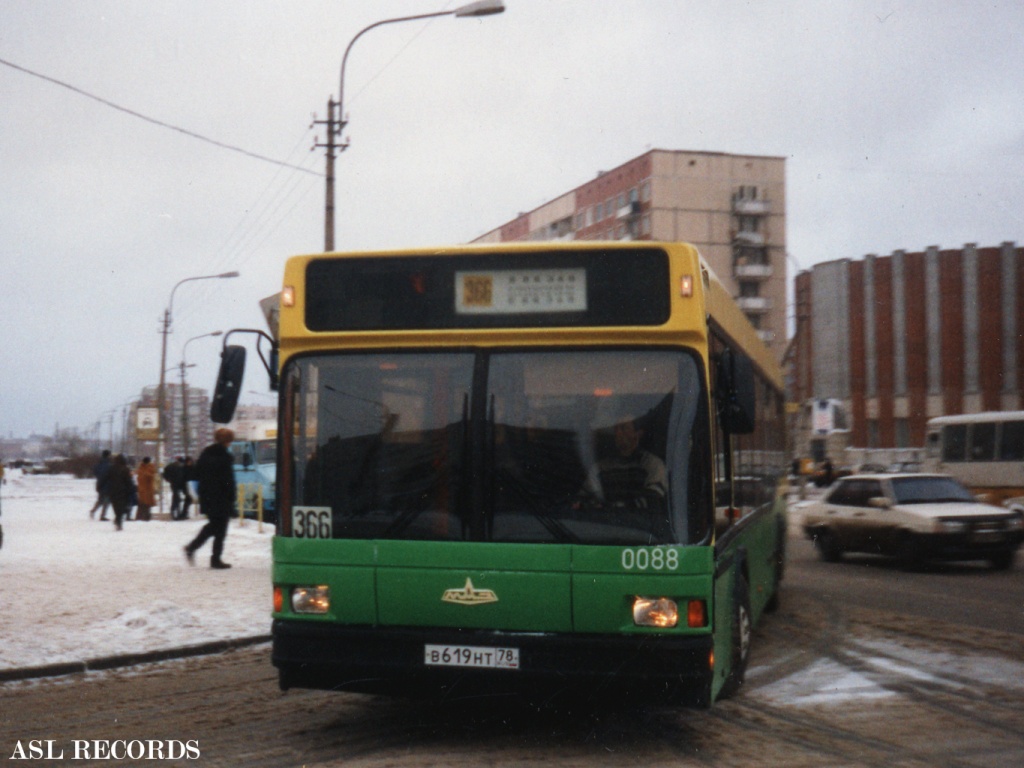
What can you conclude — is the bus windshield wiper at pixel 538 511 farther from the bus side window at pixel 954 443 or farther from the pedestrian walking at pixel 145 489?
the pedestrian walking at pixel 145 489

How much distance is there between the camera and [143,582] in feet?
49.6

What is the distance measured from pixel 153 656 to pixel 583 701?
16.4 ft

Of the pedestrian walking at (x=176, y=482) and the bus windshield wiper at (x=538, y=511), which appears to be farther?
the pedestrian walking at (x=176, y=482)

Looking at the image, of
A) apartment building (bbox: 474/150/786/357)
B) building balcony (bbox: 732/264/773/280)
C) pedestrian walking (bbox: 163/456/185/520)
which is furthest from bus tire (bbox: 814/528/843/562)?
building balcony (bbox: 732/264/773/280)

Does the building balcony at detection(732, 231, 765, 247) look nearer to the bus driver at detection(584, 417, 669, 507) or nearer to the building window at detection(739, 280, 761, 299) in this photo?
the building window at detection(739, 280, 761, 299)

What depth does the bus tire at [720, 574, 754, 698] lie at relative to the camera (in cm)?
724

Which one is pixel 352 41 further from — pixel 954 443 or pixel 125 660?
pixel 954 443

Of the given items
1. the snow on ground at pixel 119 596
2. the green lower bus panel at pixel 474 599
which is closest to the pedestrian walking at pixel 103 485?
the snow on ground at pixel 119 596

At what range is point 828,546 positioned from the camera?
20.2 meters

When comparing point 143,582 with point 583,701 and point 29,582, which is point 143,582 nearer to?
point 29,582

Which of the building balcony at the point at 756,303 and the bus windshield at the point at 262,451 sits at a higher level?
the building balcony at the point at 756,303

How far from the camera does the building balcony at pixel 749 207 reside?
84750 mm

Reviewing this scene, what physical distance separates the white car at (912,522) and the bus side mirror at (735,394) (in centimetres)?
1256

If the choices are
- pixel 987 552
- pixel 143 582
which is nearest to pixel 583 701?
pixel 143 582
